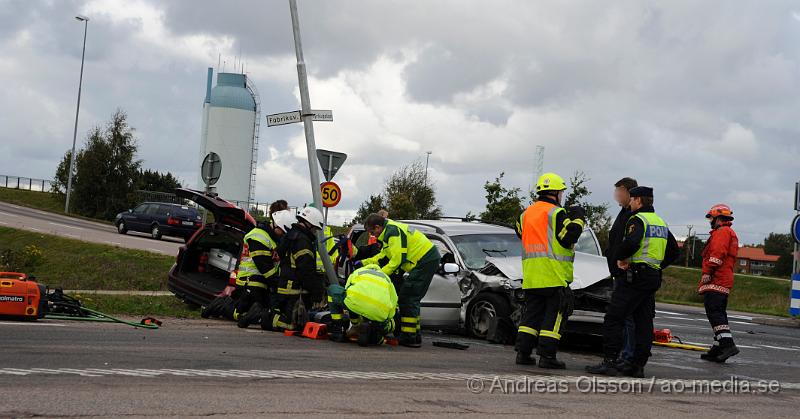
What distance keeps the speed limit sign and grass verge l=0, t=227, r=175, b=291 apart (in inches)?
157

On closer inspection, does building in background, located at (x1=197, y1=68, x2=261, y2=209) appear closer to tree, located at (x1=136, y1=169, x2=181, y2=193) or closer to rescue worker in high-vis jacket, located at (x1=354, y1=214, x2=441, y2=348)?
tree, located at (x1=136, y1=169, x2=181, y2=193)

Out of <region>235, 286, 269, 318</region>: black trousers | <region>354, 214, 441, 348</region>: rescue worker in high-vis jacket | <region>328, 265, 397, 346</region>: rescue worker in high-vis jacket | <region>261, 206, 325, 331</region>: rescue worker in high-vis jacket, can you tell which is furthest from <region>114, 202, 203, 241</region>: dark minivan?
<region>328, 265, 397, 346</region>: rescue worker in high-vis jacket

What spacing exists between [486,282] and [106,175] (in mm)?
Result: 46506

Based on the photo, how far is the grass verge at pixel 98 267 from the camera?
19.5 m

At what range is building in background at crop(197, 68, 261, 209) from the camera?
7575cm

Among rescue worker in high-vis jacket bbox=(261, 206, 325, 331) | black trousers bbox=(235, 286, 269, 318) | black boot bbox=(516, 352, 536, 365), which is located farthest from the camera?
black trousers bbox=(235, 286, 269, 318)

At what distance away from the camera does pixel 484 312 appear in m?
12.1

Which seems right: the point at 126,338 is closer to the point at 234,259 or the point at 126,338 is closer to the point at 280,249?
the point at 280,249

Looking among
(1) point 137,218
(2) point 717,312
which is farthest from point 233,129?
(2) point 717,312

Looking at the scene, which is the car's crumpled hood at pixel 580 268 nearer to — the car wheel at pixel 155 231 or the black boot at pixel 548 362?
the black boot at pixel 548 362

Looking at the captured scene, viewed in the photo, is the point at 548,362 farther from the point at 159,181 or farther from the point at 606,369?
the point at 159,181

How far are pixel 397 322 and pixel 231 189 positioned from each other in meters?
64.6

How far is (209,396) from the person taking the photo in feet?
20.4

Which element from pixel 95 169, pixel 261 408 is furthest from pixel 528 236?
pixel 95 169
